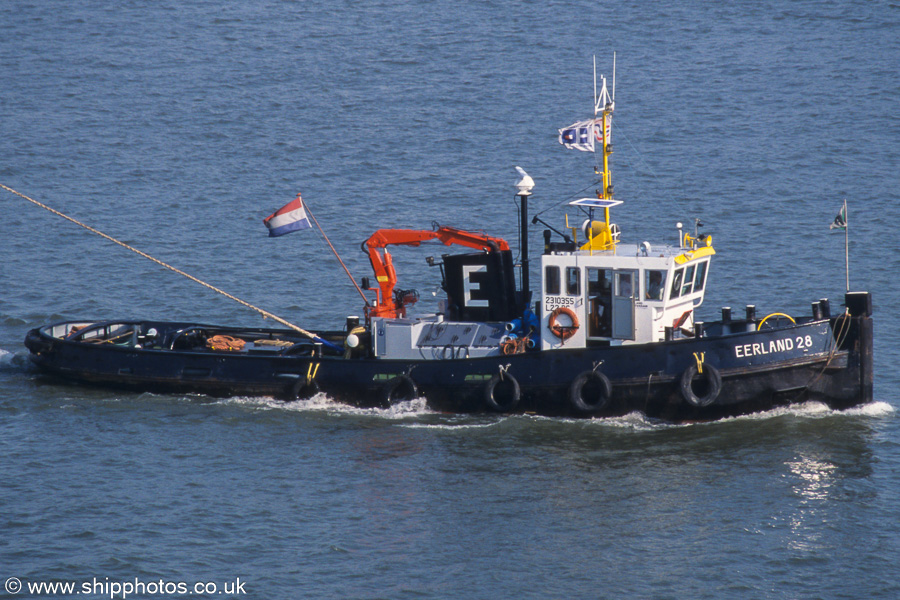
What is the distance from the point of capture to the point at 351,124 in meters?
39.4

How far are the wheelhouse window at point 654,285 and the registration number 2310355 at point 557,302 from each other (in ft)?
3.91

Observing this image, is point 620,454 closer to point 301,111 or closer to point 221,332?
point 221,332

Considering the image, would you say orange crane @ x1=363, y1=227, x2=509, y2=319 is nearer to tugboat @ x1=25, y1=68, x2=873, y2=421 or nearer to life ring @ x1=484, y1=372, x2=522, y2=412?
tugboat @ x1=25, y1=68, x2=873, y2=421

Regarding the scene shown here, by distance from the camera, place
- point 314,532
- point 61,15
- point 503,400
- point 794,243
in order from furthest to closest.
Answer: point 61,15 < point 794,243 < point 503,400 < point 314,532

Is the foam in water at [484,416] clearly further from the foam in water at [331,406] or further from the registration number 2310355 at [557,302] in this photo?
the registration number 2310355 at [557,302]

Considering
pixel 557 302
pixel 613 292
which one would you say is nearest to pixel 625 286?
pixel 613 292

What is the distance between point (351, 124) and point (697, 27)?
16.0 meters

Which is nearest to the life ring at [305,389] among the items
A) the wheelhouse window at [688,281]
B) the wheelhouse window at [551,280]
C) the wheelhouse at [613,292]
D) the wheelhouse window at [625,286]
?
the wheelhouse at [613,292]

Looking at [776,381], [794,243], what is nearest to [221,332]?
[776,381]

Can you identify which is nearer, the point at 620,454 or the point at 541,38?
the point at 620,454

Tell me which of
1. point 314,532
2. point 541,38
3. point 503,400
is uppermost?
point 541,38

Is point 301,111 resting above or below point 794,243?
above

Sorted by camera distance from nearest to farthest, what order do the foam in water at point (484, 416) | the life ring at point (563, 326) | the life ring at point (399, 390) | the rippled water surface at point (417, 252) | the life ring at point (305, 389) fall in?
the rippled water surface at point (417, 252) < the foam in water at point (484, 416) < the life ring at point (563, 326) < the life ring at point (399, 390) < the life ring at point (305, 389)

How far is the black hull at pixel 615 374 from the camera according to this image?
1761cm
